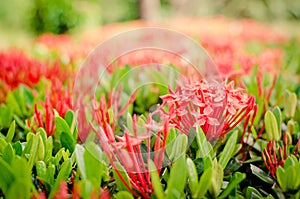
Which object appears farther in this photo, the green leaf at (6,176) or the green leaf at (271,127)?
the green leaf at (271,127)

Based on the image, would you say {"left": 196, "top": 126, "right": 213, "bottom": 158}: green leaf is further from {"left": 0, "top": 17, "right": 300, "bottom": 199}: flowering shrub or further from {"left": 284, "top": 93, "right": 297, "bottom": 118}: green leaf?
{"left": 284, "top": 93, "right": 297, "bottom": 118}: green leaf

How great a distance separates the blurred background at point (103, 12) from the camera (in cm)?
1107

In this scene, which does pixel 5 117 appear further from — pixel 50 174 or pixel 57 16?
pixel 57 16

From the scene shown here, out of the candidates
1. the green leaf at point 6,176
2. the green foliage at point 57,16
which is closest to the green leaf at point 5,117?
the green leaf at point 6,176

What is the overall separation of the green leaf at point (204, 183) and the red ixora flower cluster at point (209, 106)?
19 cm

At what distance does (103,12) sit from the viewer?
1786 cm

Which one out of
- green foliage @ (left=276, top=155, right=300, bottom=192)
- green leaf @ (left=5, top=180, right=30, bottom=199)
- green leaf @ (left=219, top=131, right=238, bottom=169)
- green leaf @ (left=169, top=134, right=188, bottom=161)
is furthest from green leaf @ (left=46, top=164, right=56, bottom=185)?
green foliage @ (left=276, top=155, right=300, bottom=192)

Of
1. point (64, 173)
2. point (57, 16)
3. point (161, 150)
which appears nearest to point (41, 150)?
point (64, 173)

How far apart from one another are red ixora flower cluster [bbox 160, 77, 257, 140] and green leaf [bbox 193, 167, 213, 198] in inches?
7.6

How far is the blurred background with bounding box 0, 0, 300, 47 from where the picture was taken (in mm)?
11070

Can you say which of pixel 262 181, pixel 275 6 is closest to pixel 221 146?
pixel 262 181

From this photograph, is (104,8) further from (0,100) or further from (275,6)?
(0,100)

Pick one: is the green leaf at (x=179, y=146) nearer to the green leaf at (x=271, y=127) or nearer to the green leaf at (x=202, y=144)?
the green leaf at (x=202, y=144)

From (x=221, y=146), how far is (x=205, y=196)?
1.43ft
